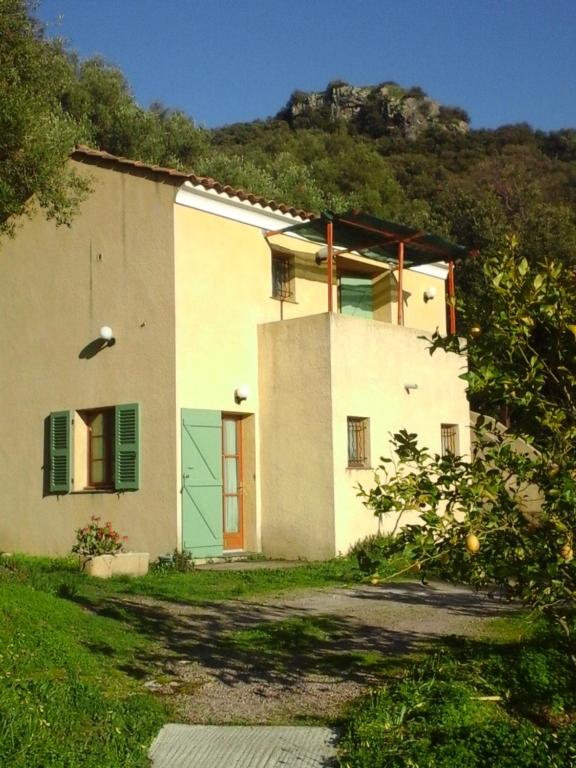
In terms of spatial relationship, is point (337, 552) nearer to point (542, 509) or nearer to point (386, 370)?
point (386, 370)

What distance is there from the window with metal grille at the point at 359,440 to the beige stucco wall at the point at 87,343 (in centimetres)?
280

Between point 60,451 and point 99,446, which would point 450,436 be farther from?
point 60,451

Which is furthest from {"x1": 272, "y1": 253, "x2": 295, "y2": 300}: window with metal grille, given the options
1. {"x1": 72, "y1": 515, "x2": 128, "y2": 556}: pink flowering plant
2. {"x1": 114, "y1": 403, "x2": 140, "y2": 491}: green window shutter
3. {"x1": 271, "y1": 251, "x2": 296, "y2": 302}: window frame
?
{"x1": 72, "y1": 515, "x2": 128, "y2": 556}: pink flowering plant

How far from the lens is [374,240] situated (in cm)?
1558

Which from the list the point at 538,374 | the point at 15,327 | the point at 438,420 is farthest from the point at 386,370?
the point at 538,374

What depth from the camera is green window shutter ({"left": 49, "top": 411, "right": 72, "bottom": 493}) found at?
14.7 meters

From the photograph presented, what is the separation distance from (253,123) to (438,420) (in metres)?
39.0

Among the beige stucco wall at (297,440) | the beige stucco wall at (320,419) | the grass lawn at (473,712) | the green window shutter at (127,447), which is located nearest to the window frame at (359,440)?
the beige stucco wall at (320,419)

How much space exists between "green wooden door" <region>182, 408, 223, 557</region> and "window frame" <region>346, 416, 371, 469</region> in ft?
6.59

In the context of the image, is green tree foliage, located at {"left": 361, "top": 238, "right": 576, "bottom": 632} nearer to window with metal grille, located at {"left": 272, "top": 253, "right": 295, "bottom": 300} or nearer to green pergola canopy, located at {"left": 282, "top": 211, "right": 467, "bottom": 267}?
green pergola canopy, located at {"left": 282, "top": 211, "right": 467, "bottom": 267}

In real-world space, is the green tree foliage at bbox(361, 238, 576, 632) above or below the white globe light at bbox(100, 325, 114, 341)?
below

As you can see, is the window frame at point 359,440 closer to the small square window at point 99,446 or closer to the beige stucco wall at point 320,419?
the beige stucco wall at point 320,419

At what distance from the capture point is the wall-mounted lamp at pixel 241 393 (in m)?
14.2

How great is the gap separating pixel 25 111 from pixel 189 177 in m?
3.08
